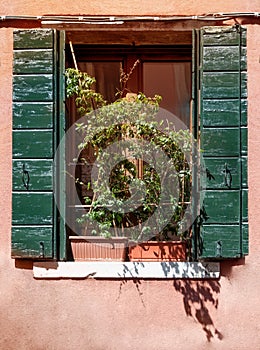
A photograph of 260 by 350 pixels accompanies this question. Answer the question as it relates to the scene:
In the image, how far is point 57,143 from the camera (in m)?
5.33

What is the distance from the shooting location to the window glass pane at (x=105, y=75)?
6.01 metres

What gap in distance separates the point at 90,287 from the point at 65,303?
23cm

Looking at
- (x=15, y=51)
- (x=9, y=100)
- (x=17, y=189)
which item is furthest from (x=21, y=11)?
(x=17, y=189)

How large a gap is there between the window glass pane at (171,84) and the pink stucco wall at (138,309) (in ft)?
2.67

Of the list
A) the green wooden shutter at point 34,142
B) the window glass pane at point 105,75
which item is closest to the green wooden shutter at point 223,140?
the window glass pane at point 105,75

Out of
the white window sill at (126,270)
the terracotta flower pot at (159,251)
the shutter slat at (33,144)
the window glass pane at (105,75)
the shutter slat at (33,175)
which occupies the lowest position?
the white window sill at (126,270)

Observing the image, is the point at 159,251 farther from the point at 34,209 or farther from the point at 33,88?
the point at 33,88

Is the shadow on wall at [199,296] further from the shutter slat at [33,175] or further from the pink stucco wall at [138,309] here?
the shutter slat at [33,175]

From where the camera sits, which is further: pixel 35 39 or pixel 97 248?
pixel 97 248

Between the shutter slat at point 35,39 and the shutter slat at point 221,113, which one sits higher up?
the shutter slat at point 35,39

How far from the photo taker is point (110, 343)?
5.31 metres

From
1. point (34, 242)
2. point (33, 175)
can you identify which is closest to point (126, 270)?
point (34, 242)

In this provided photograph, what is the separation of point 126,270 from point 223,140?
1255 millimetres

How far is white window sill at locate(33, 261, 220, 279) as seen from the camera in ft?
17.4
